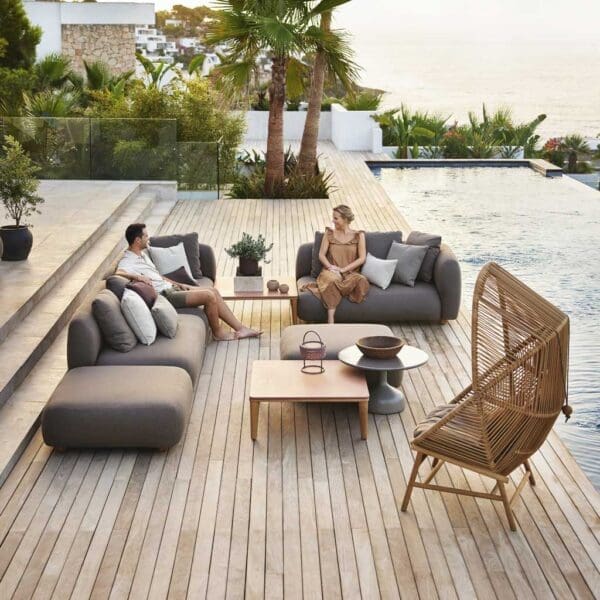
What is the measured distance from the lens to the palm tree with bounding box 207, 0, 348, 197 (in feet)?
50.5

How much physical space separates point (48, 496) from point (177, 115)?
1244cm

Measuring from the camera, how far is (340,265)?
9.52m

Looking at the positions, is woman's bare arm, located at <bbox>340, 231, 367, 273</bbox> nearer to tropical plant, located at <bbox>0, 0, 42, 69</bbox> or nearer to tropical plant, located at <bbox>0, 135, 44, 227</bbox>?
tropical plant, located at <bbox>0, 135, 44, 227</bbox>

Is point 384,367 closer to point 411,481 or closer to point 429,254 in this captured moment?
point 411,481

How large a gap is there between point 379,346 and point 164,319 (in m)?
1.66

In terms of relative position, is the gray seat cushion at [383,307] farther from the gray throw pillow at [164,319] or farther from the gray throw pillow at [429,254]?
→ the gray throw pillow at [164,319]

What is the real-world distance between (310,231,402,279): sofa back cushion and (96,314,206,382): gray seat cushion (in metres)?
2.17

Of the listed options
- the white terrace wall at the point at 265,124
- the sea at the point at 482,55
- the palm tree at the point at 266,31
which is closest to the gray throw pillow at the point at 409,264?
the palm tree at the point at 266,31

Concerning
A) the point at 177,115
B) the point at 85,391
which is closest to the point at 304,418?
the point at 85,391

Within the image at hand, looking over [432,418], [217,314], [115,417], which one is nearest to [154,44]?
[217,314]

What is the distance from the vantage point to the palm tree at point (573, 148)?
24.1m

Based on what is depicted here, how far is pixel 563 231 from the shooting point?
16.2 m

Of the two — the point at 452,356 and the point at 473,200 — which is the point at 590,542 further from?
the point at 473,200

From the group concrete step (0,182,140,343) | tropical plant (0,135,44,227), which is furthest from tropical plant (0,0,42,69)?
tropical plant (0,135,44,227)
